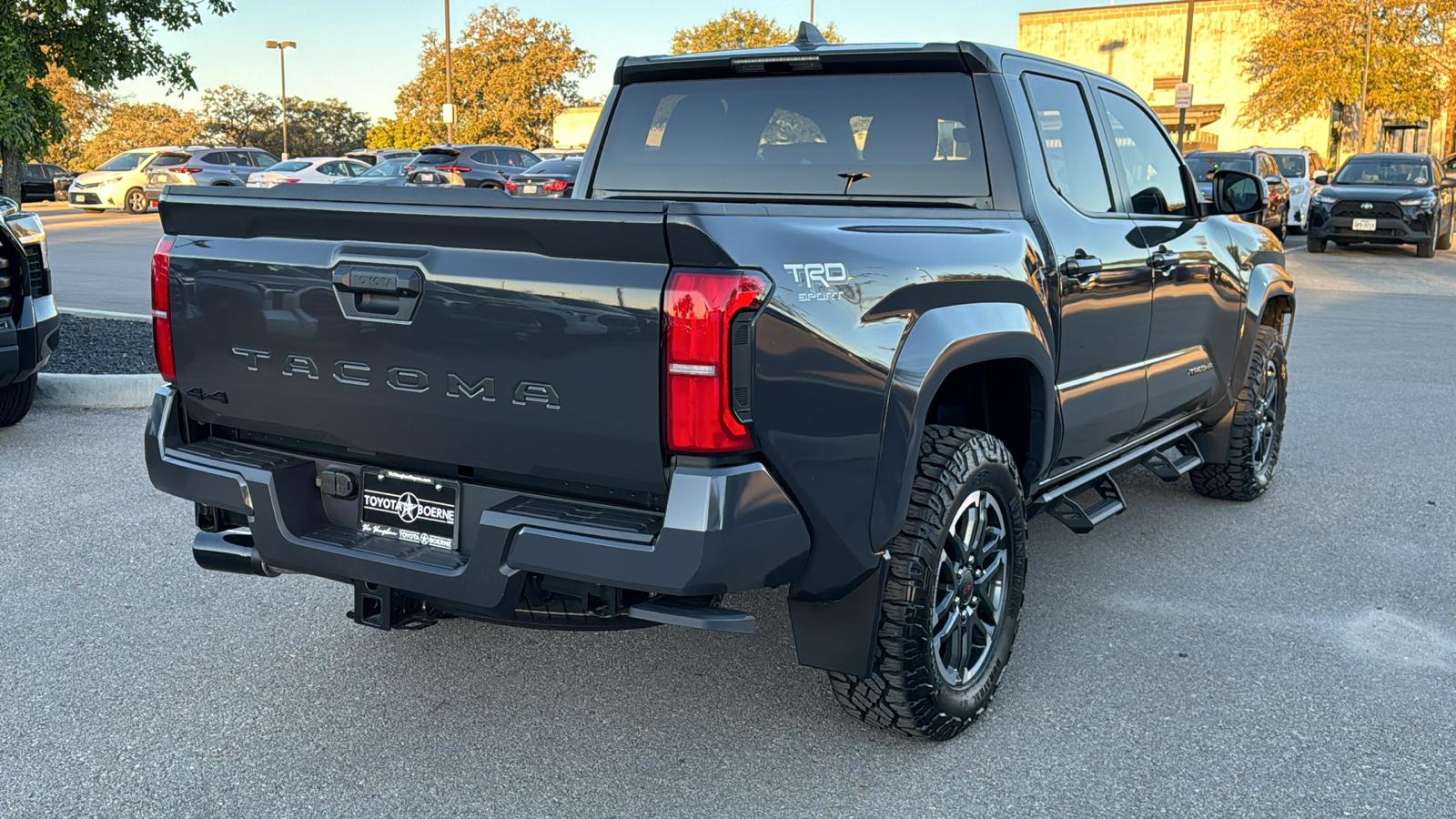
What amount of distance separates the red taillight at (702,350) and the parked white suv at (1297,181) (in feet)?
83.7

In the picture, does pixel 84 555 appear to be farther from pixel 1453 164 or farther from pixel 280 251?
pixel 1453 164

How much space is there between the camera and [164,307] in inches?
131

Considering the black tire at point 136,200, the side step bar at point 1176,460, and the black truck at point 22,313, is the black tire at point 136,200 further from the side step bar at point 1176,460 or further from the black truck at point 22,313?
the side step bar at point 1176,460

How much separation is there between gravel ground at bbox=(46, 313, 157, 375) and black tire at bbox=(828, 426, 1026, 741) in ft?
21.2

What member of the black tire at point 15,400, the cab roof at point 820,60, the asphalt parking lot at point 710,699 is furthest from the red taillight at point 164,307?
the black tire at point 15,400

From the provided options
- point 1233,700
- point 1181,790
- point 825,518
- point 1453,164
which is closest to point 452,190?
point 825,518

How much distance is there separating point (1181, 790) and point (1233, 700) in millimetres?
666

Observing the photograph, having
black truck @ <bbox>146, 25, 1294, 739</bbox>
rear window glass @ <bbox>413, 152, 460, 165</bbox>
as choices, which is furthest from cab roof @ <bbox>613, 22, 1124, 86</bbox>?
rear window glass @ <bbox>413, 152, 460, 165</bbox>

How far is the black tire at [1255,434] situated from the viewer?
18.7ft

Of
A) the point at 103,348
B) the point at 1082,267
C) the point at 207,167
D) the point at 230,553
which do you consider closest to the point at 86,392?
the point at 103,348

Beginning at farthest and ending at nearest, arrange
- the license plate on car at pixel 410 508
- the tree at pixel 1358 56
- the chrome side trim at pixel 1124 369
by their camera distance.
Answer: the tree at pixel 1358 56, the chrome side trim at pixel 1124 369, the license plate on car at pixel 410 508

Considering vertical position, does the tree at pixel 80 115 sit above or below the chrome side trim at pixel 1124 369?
above

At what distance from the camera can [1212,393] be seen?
5.36 m

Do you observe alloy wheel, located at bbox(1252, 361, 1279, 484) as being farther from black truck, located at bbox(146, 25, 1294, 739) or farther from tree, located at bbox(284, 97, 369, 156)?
tree, located at bbox(284, 97, 369, 156)
